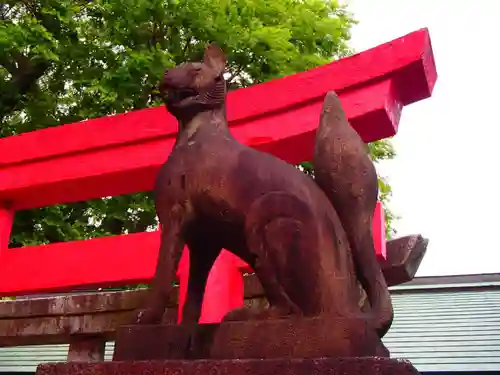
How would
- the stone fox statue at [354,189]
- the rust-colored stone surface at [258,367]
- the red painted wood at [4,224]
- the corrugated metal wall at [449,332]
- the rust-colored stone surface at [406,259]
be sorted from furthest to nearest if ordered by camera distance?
the corrugated metal wall at [449,332] < the red painted wood at [4,224] < the rust-colored stone surface at [406,259] < the stone fox statue at [354,189] < the rust-colored stone surface at [258,367]

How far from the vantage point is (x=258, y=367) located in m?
1.38

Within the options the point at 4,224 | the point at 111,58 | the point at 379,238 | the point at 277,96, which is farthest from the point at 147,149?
the point at 111,58

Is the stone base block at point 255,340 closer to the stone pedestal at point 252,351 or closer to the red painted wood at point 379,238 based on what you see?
the stone pedestal at point 252,351

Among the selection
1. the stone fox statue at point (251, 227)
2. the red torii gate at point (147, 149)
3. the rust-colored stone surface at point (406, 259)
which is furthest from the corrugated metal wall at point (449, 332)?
the stone fox statue at point (251, 227)

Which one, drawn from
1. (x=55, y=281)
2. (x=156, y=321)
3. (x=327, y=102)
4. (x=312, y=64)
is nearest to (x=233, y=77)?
(x=312, y=64)

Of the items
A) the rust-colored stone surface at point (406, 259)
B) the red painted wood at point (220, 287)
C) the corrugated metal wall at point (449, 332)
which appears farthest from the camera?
the corrugated metal wall at point (449, 332)

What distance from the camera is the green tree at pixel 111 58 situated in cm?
575

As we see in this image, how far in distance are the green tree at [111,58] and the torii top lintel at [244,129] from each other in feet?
6.15

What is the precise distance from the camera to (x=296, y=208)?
1601mm

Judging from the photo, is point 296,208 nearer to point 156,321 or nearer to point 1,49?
point 156,321

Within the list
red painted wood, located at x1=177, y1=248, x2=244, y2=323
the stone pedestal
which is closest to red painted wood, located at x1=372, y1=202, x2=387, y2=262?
red painted wood, located at x1=177, y1=248, x2=244, y2=323

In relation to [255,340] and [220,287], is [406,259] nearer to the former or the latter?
[255,340]

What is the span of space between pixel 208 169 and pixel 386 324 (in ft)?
2.35

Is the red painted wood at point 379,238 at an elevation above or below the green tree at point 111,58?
below
